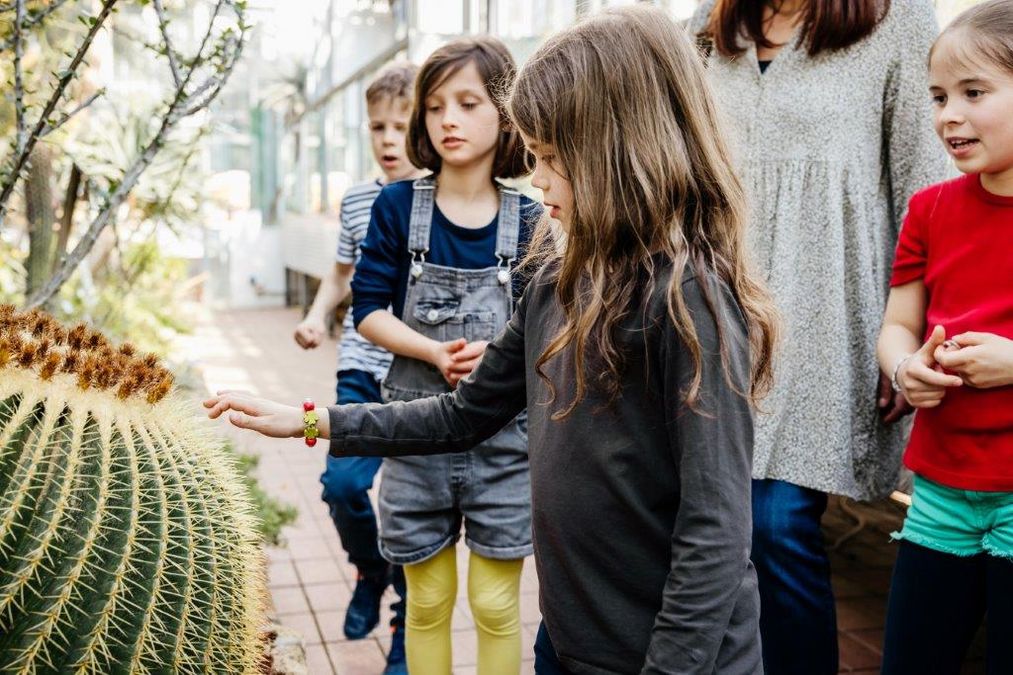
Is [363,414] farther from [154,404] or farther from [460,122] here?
[460,122]

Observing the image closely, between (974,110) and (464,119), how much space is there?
3.69 feet

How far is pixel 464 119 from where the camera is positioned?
98.0 inches

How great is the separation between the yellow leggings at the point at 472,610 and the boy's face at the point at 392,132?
4.70 feet

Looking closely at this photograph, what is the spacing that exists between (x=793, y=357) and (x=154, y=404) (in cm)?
130

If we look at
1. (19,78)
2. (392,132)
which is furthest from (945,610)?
(392,132)

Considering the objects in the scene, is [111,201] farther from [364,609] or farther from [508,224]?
[364,609]

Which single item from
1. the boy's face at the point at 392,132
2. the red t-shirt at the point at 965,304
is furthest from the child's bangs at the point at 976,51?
the boy's face at the point at 392,132

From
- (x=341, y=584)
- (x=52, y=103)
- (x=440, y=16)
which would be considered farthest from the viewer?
(x=440, y=16)

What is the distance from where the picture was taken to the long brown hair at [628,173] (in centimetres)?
150

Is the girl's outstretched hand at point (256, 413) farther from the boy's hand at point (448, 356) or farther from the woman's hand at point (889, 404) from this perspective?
the woman's hand at point (889, 404)

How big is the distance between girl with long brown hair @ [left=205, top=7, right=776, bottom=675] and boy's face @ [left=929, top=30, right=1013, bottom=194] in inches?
21.3

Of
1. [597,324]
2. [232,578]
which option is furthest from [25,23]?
[597,324]

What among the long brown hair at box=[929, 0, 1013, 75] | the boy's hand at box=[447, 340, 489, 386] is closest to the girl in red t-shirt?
the long brown hair at box=[929, 0, 1013, 75]

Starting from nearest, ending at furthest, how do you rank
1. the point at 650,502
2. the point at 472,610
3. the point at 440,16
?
1. the point at 650,502
2. the point at 472,610
3. the point at 440,16
